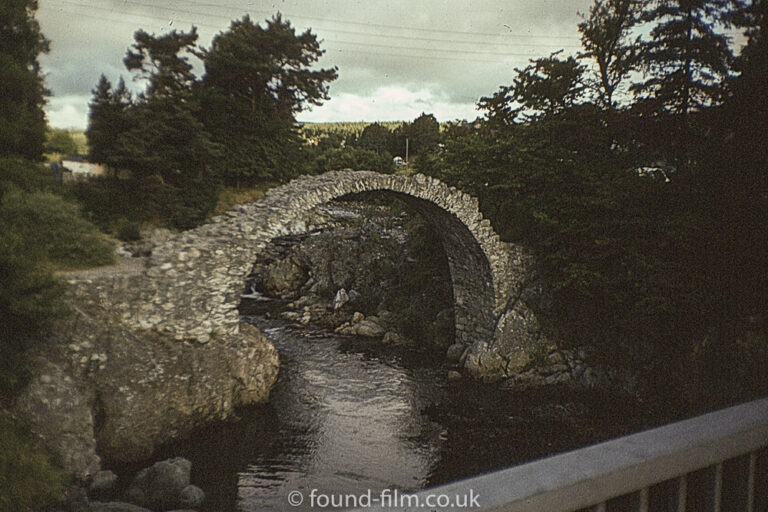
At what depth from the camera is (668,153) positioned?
1049cm

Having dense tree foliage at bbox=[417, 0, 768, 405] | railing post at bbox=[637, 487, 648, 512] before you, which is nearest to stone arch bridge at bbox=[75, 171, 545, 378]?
dense tree foliage at bbox=[417, 0, 768, 405]

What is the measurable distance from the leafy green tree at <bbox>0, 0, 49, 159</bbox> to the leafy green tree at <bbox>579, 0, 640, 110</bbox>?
12594mm

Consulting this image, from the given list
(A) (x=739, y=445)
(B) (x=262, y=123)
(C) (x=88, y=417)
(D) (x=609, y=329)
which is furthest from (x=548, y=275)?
(B) (x=262, y=123)

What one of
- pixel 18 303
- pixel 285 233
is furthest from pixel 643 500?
pixel 285 233

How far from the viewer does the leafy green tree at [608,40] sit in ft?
43.9

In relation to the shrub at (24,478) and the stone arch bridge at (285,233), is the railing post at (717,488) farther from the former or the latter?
the stone arch bridge at (285,233)

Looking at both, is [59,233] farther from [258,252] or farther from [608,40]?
[608,40]

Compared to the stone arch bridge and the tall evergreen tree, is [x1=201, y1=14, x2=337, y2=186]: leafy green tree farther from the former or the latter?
the stone arch bridge

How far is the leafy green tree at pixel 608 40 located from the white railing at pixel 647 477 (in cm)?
1310

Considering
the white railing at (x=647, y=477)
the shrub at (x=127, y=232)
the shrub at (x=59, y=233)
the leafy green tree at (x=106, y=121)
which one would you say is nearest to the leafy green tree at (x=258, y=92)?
the leafy green tree at (x=106, y=121)

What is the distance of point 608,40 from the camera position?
14195 mm

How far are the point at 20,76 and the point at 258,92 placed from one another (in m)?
12.1

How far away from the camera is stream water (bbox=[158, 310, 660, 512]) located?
695 cm

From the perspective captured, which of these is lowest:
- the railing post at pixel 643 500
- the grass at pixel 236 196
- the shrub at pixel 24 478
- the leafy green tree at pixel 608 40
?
the shrub at pixel 24 478
